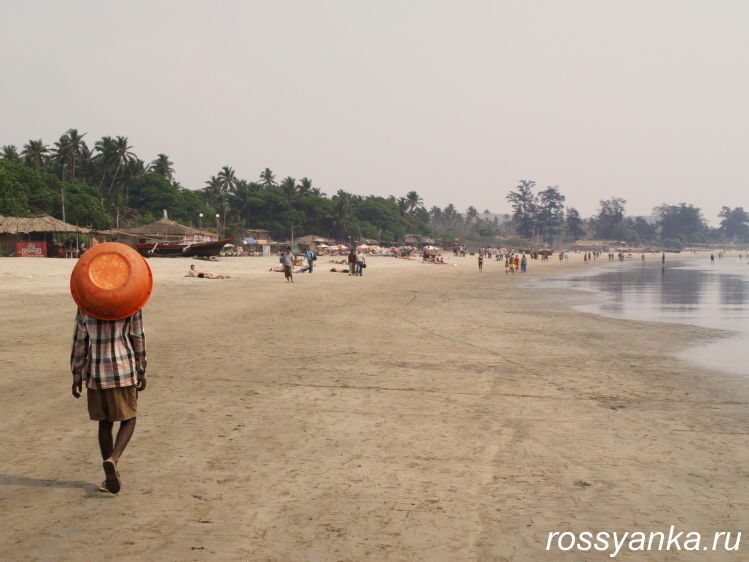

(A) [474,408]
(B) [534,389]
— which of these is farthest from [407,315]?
(A) [474,408]

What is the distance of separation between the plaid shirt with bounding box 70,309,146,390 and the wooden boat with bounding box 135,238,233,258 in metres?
47.7

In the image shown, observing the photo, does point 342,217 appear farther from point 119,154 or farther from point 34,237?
point 34,237

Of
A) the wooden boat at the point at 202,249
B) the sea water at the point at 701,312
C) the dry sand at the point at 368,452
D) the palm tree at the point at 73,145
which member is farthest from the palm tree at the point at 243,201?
the dry sand at the point at 368,452

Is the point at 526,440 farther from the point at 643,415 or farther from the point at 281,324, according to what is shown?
the point at 281,324

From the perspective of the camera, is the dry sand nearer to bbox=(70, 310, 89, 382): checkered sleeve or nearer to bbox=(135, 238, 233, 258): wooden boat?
bbox=(70, 310, 89, 382): checkered sleeve

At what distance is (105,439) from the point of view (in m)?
4.66

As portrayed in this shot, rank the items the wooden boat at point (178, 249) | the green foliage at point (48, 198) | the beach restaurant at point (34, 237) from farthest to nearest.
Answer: the wooden boat at point (178, 249) → the green foliage at point (48, 198) → the beach restaurant at point (34, 237)

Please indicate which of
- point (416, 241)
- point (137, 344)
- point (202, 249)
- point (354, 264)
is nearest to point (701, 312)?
point (137, 344)

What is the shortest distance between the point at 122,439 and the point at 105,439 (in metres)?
0.11

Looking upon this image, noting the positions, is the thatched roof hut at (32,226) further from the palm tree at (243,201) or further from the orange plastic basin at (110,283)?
the palm tree at (243,201)

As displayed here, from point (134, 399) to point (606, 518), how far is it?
129 inches

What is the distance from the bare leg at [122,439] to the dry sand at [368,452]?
10.3 inches

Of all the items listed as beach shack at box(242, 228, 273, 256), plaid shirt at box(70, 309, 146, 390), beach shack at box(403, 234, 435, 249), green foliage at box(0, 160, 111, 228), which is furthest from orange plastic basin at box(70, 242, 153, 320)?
beach shack at box(403, 234, 435, 249)

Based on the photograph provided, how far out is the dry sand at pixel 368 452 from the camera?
392 centimetres
